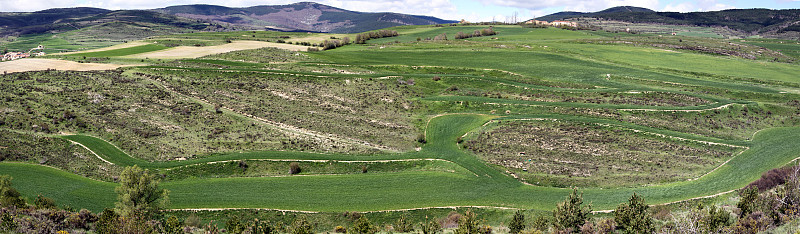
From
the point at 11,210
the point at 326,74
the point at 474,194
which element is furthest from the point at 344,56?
the point at 11,210

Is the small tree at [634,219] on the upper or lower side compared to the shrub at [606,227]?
upper

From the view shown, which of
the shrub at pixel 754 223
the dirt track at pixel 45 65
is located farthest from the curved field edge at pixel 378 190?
the dirt track at pixel 45 65

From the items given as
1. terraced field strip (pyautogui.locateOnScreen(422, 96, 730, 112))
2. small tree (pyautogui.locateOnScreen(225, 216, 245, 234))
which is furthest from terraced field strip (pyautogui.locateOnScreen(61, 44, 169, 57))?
small tree (pyautogui.locateOnScreen(225, 216, 245, 234))

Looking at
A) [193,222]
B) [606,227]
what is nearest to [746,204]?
[606,227]

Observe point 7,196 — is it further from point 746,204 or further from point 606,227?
point 746,204

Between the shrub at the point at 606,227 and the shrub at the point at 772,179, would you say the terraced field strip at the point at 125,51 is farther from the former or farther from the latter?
the shrub at the point at 772,179

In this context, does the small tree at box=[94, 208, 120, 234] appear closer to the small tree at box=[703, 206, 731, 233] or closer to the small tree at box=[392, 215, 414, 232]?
the small tree at box=[392, 215, 414, 232]
